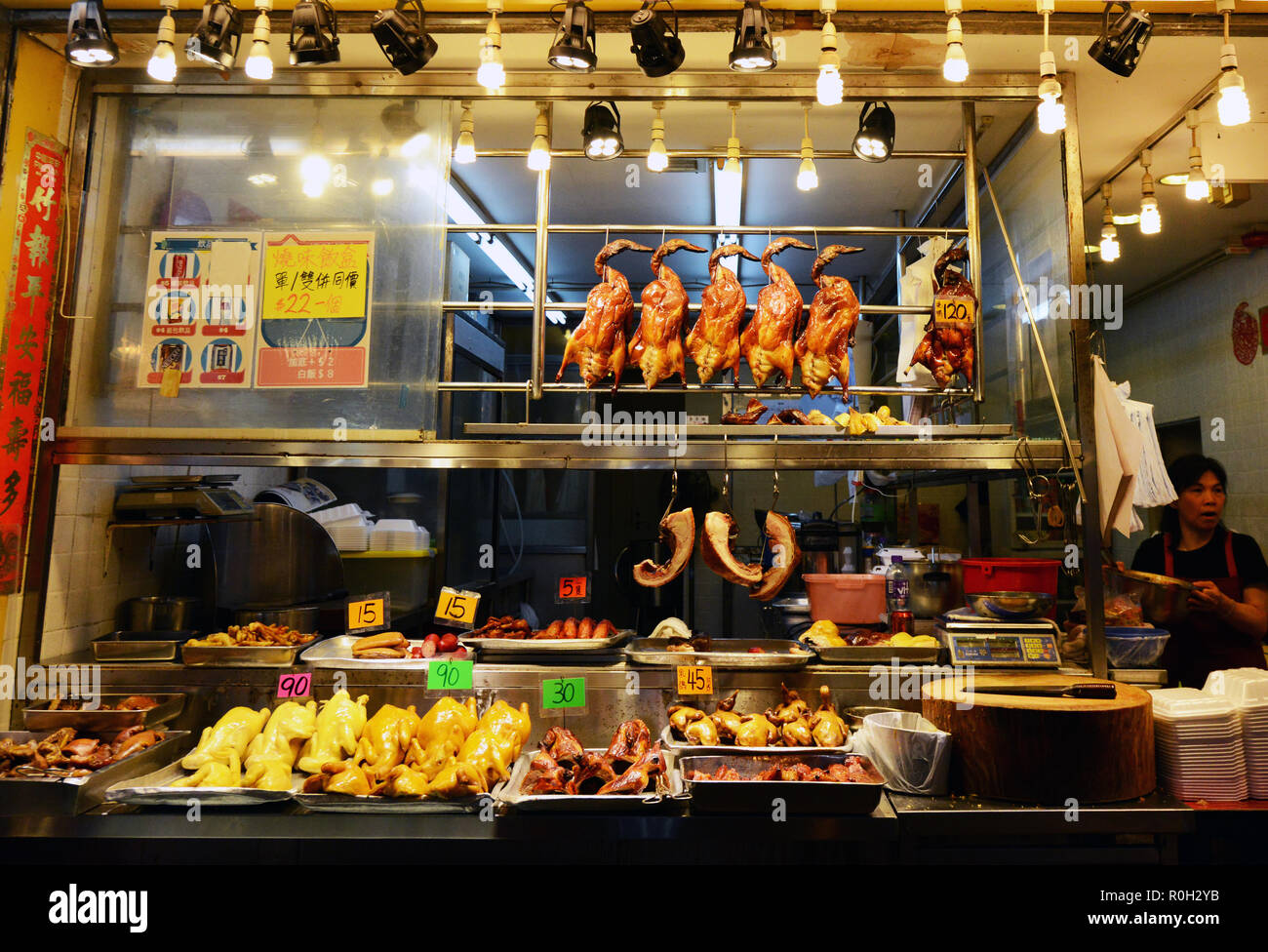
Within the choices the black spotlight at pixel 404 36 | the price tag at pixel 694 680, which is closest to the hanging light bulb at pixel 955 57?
the black spotlight at pixel 404 36

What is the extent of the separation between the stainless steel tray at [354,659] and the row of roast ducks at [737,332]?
1420 millimetres

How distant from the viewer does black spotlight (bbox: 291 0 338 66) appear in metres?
2.78

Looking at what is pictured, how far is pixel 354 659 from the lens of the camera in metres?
3.14

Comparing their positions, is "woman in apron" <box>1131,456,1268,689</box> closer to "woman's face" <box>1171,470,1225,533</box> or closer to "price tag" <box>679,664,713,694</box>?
"woman's face" <box>1171,470,1225,533</box>

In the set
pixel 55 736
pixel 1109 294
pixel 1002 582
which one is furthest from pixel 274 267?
pixel 1109 294

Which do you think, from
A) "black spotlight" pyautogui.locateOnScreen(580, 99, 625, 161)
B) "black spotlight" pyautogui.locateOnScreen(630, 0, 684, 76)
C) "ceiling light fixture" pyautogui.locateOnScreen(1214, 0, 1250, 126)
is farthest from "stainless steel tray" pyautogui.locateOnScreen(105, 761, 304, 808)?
"ceiling light fixture" pyautogui.locateOnScreen(1214, 0, 1250, 126)

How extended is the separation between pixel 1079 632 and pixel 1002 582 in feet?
1.26

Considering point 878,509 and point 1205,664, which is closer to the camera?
point 1205,664

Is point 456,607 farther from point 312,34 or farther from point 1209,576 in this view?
point 1209,576

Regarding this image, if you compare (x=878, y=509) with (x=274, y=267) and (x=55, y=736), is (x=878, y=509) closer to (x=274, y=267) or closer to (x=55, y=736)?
(x=274, y=267)

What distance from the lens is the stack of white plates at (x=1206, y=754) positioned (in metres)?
2.54

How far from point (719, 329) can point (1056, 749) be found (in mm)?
2137

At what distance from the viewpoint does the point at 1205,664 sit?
165 inches

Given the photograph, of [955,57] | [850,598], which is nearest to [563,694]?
[850,598]
